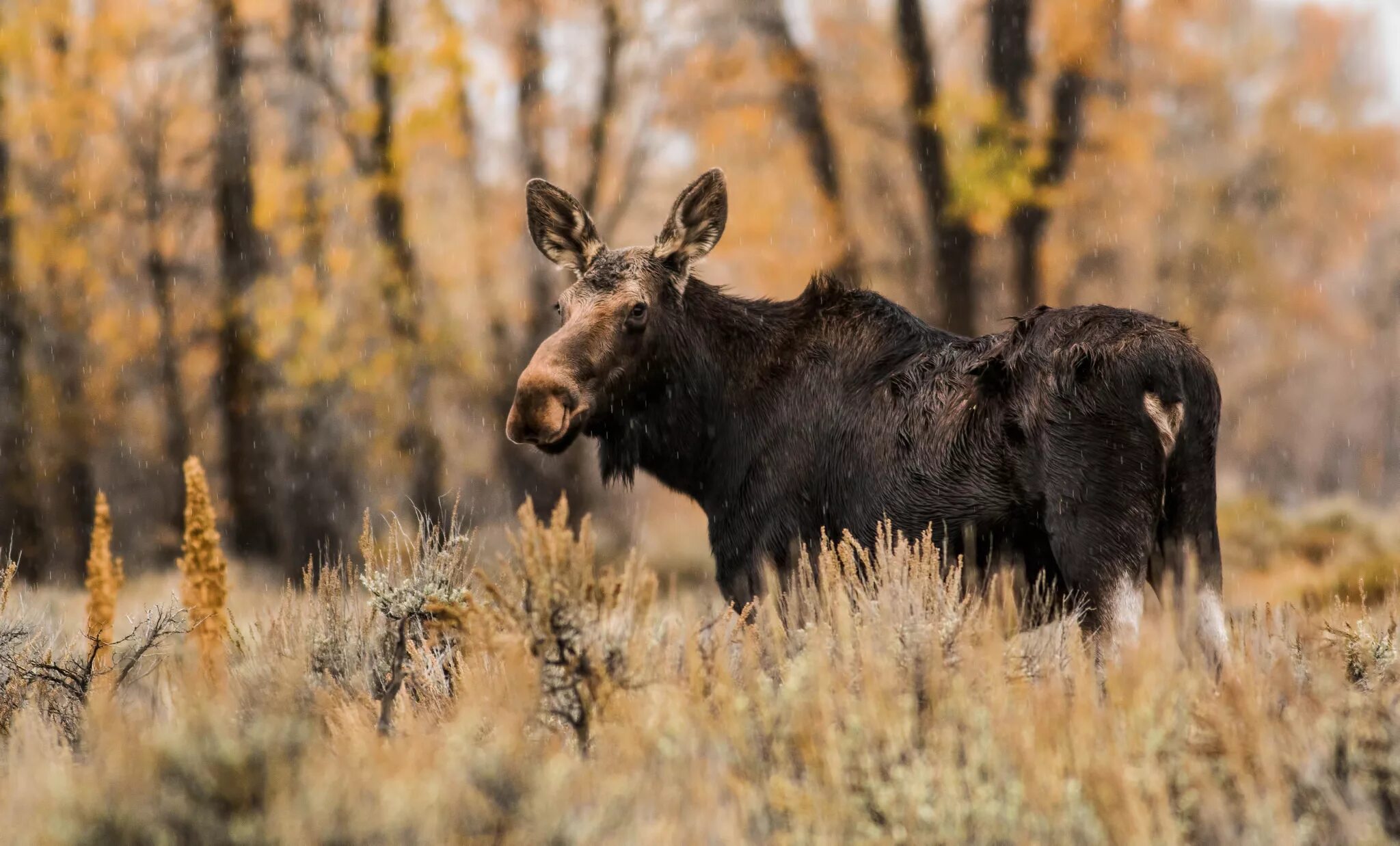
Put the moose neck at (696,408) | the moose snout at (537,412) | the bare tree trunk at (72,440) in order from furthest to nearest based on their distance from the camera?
the bare tree trunk at (72,440) → the moose neck at (696,408) → the moose snout at (537,412)

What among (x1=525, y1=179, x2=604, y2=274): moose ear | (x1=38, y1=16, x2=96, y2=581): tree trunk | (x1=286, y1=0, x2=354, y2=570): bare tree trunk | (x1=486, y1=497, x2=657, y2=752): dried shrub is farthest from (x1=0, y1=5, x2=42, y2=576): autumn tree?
(x1=486, y1=497, x2=657, y2=752): dried shrub

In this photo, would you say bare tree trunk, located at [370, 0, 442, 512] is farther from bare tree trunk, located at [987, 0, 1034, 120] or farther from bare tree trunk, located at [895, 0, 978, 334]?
bare tree trunk, located at [987, 0, 1034, 120]

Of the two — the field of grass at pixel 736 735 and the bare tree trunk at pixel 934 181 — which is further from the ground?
the bare tree trunk at pixel 934 181

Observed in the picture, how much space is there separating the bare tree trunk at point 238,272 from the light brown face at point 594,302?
34.1 ft

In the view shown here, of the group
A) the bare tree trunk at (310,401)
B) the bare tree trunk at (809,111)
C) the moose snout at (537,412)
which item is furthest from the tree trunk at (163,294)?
the moose snout at (537,412)

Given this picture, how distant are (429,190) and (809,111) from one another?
20.5 feet

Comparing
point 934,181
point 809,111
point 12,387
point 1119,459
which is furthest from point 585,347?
point 12,387

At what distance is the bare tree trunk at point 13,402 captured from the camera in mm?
14523

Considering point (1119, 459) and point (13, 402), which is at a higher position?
point (13, 402)

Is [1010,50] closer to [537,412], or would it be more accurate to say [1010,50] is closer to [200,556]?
[200,556]

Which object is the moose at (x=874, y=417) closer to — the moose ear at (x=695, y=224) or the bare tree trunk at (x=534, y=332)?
the moose ear at (x=695, y=224)

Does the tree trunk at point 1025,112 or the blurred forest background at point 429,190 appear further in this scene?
the blurred forest background at point 429,190

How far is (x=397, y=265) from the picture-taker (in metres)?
14.7

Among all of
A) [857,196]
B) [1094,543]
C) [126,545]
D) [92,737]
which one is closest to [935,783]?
[1094,543]
